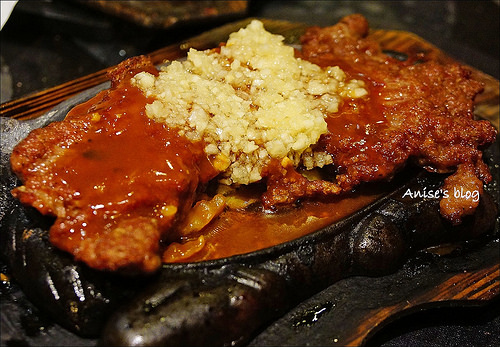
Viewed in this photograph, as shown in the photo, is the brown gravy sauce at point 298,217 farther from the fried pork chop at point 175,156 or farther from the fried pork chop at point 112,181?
the fried pork chop at point 112,181

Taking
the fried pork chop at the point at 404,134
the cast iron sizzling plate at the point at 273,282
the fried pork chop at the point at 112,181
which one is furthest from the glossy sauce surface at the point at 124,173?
the fried pork chop at the point at 404,134

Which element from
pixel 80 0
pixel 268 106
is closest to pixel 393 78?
pixel 268 106

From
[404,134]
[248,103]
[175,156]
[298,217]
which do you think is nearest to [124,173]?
[175,156]

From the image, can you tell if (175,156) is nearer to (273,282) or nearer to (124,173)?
(124,173)

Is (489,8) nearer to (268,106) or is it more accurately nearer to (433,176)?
(433,176)

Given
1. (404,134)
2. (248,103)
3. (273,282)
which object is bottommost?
(273,282)

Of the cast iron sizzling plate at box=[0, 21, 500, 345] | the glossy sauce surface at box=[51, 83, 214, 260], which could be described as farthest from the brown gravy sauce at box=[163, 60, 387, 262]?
the glossy sauce surface at box=[51, 83, 214, 260]
